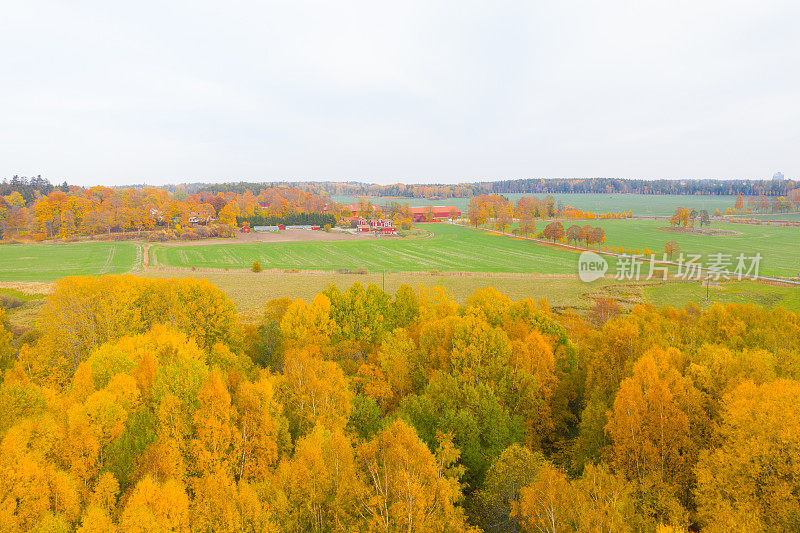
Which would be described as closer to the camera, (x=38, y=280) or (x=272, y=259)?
(x=38, y=280)

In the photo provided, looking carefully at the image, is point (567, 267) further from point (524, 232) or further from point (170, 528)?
point (170, 528)

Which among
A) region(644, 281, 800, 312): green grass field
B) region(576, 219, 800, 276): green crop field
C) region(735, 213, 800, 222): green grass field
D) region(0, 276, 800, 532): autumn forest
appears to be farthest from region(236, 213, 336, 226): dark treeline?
region(735, 213, 800, 222): green grass field

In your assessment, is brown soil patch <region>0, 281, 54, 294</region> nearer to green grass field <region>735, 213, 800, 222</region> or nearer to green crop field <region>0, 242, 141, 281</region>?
green crop field <region>0, 242, 141, 281</region>

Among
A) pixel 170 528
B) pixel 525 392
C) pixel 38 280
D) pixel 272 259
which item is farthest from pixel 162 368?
pixel 272 259

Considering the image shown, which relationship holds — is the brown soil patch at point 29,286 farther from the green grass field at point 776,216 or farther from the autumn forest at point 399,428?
the green grass field at point 776,216

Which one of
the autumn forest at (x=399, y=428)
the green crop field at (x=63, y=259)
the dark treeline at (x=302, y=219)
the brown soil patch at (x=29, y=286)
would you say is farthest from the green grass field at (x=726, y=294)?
the dark treeline at (x=302, y=219)

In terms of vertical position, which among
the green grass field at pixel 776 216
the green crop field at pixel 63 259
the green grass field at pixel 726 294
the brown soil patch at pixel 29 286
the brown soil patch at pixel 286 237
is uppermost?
the green grass field at pixel 776 216
